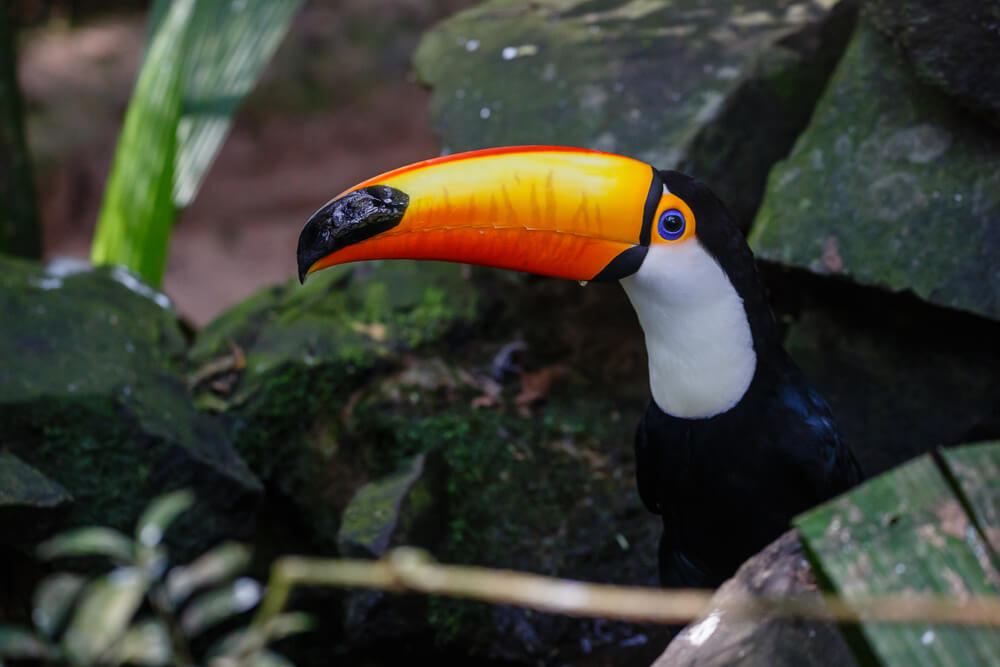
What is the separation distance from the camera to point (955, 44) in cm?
282

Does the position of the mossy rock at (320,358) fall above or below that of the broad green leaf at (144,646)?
below

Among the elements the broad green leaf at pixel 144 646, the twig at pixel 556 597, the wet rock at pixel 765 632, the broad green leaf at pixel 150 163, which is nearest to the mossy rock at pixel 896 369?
the wet rock at pixel 765 632

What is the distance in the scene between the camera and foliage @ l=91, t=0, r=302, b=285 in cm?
450

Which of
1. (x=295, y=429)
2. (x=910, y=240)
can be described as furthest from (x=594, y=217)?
(x=295, y=429)

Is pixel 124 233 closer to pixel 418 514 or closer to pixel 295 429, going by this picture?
pixel 295 429

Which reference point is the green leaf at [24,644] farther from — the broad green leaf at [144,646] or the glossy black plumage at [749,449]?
the glossy black plumage at [749,449]

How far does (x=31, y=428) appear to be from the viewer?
318cm

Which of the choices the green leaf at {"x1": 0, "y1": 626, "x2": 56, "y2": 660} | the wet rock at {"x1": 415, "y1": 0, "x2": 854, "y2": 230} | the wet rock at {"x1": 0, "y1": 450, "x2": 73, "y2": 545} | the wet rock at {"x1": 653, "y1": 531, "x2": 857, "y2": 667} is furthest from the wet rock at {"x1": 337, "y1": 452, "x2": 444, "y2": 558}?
the green leaf at {"x1": 0, "y1": 626, "x2": 56, "y2": 660}

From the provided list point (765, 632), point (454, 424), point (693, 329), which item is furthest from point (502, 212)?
point (454, 424)

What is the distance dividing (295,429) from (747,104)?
2126 millimetres

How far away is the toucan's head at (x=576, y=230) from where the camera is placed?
214 centimetres

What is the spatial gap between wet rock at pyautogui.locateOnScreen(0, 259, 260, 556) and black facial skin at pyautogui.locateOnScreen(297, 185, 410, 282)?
58.1 inches

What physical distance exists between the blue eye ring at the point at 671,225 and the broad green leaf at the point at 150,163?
3.01m

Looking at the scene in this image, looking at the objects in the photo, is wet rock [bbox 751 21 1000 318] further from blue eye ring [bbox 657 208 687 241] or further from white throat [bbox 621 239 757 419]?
blue eye ring [bbox 657 208 687 241]
